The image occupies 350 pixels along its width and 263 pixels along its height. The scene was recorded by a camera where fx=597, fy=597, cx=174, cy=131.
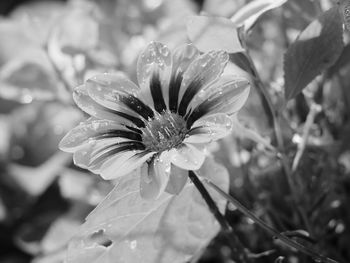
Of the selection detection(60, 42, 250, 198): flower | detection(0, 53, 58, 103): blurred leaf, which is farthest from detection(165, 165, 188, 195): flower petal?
detection(0, 53, 58, 103): blurred leaf

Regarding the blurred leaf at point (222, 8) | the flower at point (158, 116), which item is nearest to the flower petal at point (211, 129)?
the flower at point (158, 116)

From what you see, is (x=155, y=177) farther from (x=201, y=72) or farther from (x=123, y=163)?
(x=201, y=72)

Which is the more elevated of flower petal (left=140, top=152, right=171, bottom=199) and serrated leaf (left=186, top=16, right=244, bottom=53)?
serrated leaf (left=186, top=16, right=244, bottom=53)

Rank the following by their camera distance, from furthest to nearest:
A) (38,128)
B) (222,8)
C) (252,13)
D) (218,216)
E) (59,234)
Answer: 1. (38,128)
2. (222,8)
3. (59,234)
4. (252,13)
5. (218,216)

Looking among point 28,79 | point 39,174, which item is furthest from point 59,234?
point 28,79

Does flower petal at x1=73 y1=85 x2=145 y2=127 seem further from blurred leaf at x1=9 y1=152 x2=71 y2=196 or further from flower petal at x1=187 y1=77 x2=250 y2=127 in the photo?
blurred leaf at x1=9 y1=152 x2=71 y2=196

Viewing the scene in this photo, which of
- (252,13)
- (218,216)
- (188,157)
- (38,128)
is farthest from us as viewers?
(38,128)
